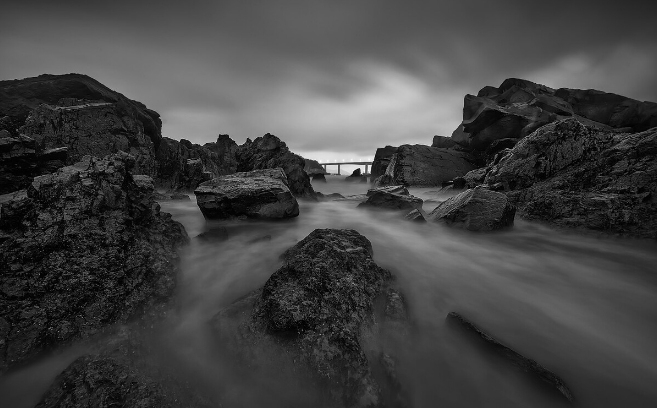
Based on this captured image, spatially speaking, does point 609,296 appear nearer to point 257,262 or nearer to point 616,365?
point 616,365

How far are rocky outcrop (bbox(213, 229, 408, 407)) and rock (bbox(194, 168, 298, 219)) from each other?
14.3 feet

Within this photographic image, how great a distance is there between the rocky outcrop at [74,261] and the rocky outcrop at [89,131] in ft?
47.7

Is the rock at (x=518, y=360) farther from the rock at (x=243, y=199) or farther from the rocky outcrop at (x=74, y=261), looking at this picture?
the rock at (x=243, y=199)

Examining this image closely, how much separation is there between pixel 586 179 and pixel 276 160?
43.1 feet

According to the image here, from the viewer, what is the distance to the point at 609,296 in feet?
12.6

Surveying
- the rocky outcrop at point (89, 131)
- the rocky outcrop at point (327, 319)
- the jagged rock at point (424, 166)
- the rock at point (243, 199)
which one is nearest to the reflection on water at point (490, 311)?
the rocky outcrop at point (327, 319)

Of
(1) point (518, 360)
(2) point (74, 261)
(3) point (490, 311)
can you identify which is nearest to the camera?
(1) point (518, 360)

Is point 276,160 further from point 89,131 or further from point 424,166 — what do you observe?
point 424,166


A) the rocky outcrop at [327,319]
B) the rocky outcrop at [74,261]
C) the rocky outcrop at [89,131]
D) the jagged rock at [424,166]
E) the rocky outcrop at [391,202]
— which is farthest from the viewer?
the jagged rock at [424,166]

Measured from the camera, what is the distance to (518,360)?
8.39 feet

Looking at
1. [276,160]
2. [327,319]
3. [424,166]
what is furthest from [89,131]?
[424,166]

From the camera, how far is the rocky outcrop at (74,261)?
2482 millimetres

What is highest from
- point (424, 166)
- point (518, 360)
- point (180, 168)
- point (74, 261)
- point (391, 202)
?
point (424, 166)

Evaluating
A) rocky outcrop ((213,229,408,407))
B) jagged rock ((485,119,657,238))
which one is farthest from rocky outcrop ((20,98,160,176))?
jagged rock ((485,119,657,238))
